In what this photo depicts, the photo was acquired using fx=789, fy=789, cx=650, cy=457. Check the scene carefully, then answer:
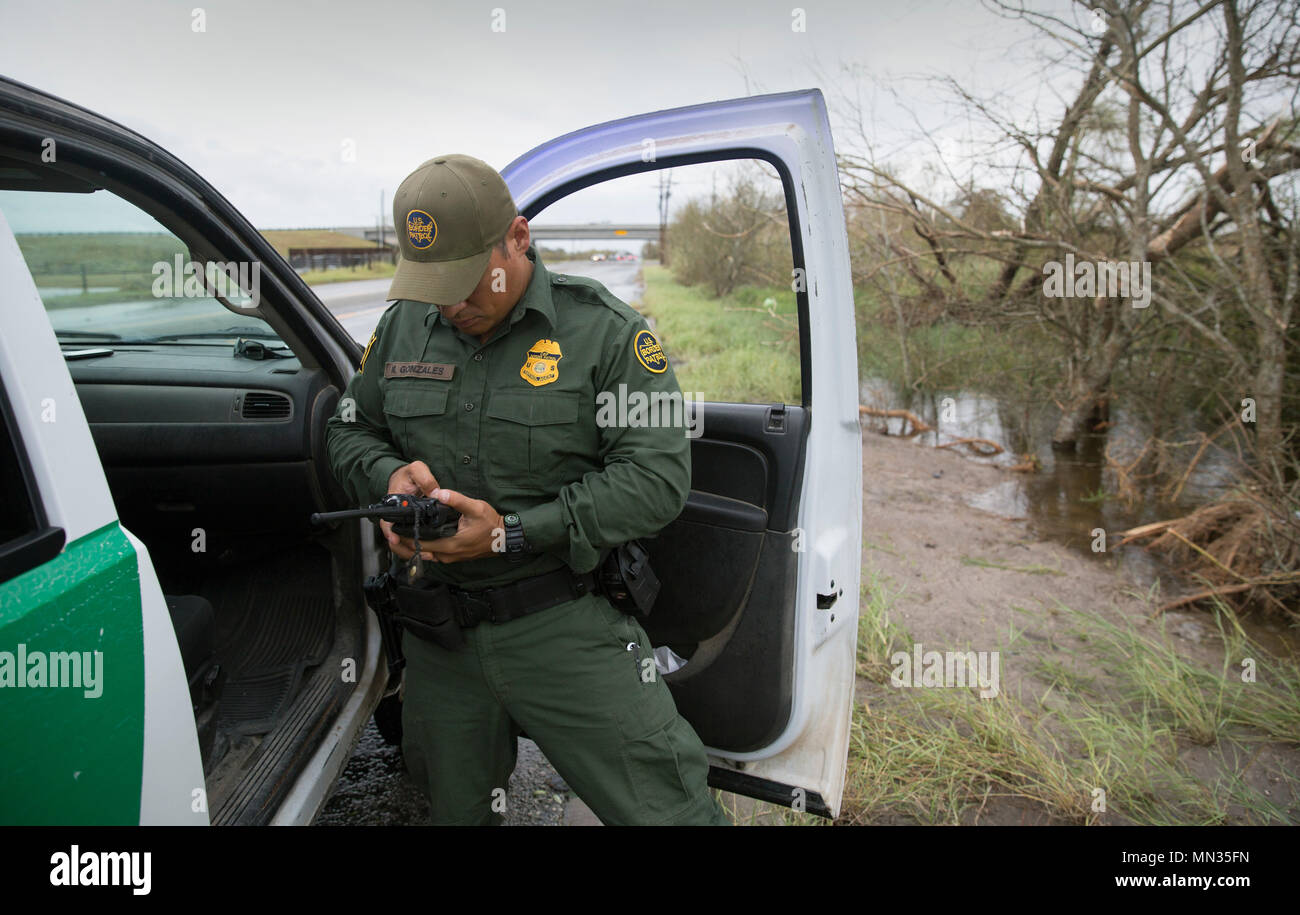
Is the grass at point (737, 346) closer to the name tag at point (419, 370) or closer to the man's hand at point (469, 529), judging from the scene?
the name tag at point (419, 370)

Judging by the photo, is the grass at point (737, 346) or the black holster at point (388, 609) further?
the grass at point (737, 346)

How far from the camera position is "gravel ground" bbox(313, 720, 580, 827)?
250cm

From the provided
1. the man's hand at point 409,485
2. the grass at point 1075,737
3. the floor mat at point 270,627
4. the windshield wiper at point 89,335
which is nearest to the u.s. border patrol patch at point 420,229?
the man's hand at point 409,485

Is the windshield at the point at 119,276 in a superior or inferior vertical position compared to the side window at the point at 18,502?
superior

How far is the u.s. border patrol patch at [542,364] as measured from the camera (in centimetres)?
166

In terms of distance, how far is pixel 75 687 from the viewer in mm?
1151

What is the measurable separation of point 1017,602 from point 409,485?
3476 mm

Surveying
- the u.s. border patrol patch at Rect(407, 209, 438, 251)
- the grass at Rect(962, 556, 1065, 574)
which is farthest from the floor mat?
the grass at Rect(962, 556, 1065, 574)

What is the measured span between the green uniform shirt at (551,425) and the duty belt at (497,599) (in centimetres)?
3

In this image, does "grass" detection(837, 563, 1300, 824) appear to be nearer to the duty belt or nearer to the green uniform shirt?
the duty belt

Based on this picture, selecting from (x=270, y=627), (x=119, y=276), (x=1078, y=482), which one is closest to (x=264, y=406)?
(x=270, y=627)

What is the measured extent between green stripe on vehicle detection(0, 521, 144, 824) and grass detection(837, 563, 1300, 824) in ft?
6.63

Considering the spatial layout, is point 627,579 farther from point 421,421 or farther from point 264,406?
point 264,406
